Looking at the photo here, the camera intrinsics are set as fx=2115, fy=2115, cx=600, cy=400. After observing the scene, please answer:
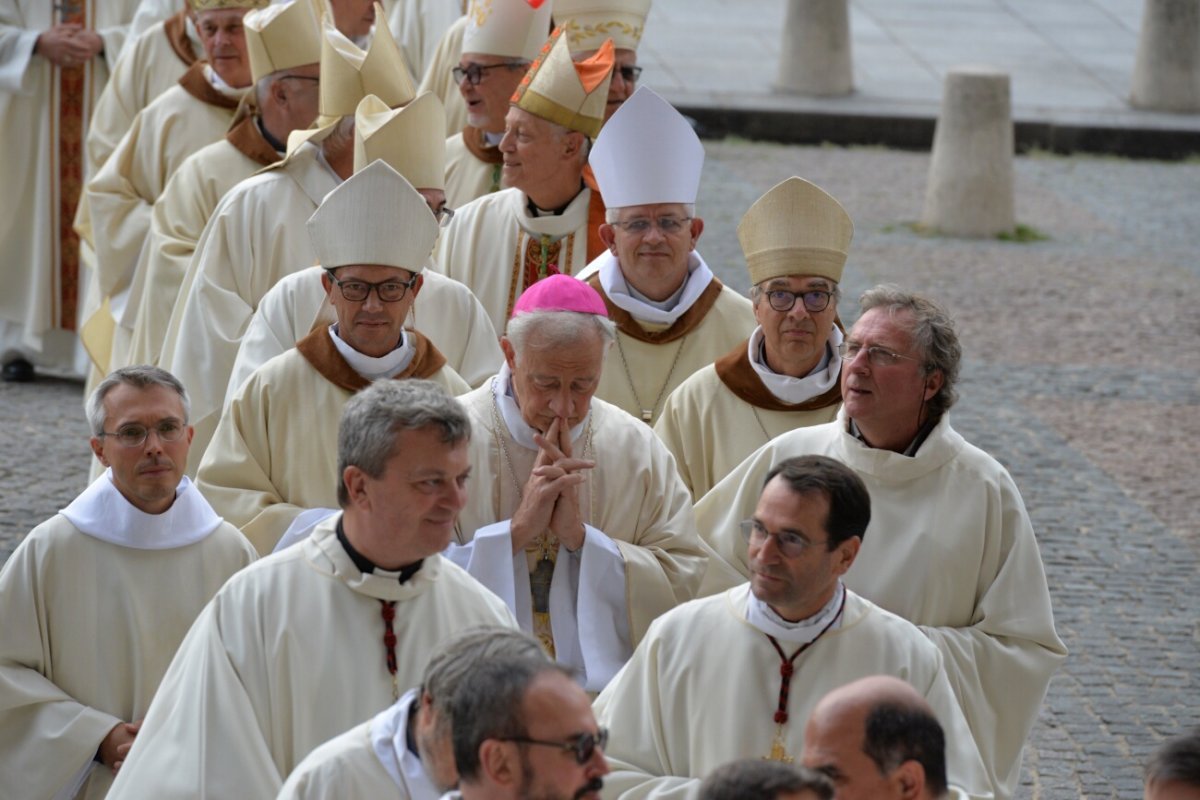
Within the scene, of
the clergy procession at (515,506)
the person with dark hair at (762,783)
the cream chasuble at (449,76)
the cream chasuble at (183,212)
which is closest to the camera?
the person with dark hair at (762,783)

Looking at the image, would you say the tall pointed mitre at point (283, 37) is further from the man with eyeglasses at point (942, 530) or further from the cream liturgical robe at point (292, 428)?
the man with eyeglasses at point (942, 530)

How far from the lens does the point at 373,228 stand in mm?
5840

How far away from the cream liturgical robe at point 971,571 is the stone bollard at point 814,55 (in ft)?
42.6

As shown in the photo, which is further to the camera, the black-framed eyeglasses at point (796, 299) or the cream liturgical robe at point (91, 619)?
the black-framed eyeglasses at point (796, 299)

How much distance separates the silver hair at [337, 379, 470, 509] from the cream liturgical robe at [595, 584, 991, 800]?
2.14 ft

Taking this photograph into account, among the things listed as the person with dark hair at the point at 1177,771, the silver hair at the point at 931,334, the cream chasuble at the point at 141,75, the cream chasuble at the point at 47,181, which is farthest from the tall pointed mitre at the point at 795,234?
the cream chasuble at the point at 47,181

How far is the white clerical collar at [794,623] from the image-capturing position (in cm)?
441

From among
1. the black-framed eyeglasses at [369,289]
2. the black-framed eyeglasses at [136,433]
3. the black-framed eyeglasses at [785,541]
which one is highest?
the black-framed eyeglasses at [369,289]

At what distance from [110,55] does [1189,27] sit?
10.5 m

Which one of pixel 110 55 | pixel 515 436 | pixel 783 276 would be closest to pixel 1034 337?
pixel 110 55

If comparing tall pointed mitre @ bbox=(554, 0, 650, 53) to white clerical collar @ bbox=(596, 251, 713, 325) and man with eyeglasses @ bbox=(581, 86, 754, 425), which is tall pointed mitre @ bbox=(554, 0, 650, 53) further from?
white clerical collar @ bbox=(596, 251, 713, 325)

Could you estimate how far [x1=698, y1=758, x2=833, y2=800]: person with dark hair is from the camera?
9.62ft

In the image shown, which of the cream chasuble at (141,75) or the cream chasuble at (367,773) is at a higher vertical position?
the cream chasuble at (141,75)

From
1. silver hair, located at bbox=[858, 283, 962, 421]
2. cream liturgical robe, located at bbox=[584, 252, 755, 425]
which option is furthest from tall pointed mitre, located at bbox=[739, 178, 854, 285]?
silver hair, located at bbox=[858, 283, 962, 421]
